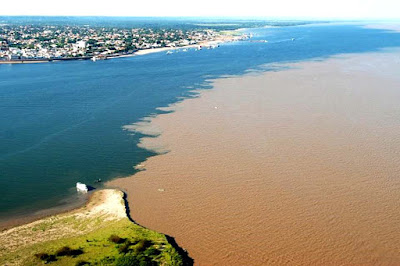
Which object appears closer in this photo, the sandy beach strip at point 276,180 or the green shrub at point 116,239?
the green shrub at point 116,239

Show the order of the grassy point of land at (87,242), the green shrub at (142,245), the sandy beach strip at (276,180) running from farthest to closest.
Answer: the sandy beach strip at (276,180)
the green shrub at (142,245)
the grassy point of land at (87,242)

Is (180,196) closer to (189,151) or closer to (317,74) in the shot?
(189,151)

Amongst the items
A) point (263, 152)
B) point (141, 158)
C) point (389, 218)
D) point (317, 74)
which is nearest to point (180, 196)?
point (141, 158)

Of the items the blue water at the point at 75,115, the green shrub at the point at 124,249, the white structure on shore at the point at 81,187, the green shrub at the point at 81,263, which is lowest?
the green shrub at the point at 81,263

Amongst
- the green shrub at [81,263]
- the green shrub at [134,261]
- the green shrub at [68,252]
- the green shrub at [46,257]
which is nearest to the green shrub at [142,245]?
the green shrub at [134,261]

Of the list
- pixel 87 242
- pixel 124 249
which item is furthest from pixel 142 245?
pixel 87 242

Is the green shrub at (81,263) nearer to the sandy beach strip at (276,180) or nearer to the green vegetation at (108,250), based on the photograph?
the green vegetation at (108,250)

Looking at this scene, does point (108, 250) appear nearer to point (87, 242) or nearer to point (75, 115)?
point (87, 242)
